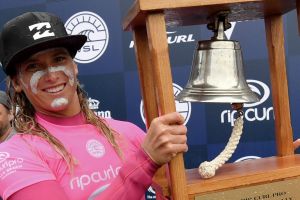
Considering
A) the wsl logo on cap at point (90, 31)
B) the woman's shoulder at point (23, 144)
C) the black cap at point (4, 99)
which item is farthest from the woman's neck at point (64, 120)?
the black cap at point (4, 99)

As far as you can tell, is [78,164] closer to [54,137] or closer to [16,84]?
[54,137]

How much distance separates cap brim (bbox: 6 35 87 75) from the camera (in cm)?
124

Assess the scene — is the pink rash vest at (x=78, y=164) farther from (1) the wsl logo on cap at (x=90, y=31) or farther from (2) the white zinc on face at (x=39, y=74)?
(1) the wsl logo on cap at (x=90, y=31)

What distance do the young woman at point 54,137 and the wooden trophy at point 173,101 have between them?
0.12 meters

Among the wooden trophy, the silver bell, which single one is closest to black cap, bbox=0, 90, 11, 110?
the wooden trophy

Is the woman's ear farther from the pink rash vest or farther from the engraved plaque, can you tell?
the engraved plaque

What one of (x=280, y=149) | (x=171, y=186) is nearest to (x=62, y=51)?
(x=171, y=186)

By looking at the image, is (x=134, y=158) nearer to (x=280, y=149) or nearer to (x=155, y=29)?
(x=155, y=29)

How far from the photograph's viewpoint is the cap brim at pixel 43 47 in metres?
1.24

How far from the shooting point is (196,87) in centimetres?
107

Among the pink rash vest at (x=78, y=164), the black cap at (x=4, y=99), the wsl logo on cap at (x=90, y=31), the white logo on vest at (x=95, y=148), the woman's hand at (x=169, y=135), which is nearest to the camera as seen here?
the woman's hand at (x=169, y=135)

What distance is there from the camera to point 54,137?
1.30 m

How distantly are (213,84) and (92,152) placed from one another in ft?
1.49

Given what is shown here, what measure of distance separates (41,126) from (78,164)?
17 centimetres
